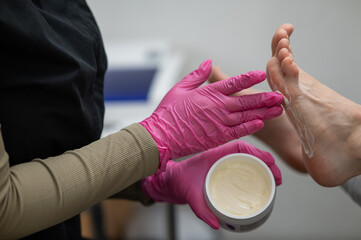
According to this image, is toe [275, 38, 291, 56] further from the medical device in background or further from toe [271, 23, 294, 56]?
the medical device in background

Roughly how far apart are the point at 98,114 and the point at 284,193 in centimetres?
85

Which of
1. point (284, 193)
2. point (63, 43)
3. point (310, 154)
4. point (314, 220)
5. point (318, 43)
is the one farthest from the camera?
point (314, 220)

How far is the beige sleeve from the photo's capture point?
1.79 feet

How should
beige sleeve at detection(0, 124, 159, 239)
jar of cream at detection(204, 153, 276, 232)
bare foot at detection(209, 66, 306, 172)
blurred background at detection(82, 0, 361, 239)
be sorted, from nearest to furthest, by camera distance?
beige sleeve at detection(0, 124, 159, 239) < jar of cream at detection(204, 153, 276, 232) < bare foot at detection(209, 66, 306, 172) < blurred background at detection(82, 0, 361, 239)

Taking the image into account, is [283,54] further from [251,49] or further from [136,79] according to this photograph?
[136,79]

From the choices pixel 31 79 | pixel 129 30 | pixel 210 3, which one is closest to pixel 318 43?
pixel 210 3

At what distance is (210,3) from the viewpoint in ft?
5.05

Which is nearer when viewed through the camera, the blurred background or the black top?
the black top

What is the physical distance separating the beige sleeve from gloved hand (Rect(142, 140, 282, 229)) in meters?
0.15

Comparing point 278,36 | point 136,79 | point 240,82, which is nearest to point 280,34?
point 278,36

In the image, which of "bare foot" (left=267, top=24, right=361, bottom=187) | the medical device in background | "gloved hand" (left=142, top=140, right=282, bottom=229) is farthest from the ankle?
the medical device in background

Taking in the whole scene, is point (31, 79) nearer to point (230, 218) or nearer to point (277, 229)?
point (230, 218)

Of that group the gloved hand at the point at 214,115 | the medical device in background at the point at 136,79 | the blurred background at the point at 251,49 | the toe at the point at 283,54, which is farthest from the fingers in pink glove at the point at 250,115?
the medical device in background at the point at 136,79

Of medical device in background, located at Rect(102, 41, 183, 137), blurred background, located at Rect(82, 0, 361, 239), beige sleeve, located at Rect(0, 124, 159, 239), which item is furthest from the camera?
medical device in background, located at Rect(102, 41, 183, 137)
